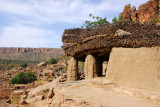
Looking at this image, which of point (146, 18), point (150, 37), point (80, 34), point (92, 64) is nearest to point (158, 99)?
point (150, 37)

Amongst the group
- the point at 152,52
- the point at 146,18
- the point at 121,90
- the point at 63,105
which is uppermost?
the point at 146,18

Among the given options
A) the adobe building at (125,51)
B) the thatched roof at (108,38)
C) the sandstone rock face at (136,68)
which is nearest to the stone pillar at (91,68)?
the adobe building at (125,51)

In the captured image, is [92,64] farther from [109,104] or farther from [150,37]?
[109,104]

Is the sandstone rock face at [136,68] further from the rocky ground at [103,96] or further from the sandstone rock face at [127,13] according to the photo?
the sandstone rock face at [127,13]

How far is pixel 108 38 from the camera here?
7703 millimetres

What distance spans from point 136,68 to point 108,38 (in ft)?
6.86

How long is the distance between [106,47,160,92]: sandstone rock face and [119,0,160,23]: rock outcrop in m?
28.0

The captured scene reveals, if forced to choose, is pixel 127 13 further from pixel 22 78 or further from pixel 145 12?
pixel 22 78

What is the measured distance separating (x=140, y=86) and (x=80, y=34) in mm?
4643

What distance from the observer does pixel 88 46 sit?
333 inches

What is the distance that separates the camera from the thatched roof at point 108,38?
260 inches

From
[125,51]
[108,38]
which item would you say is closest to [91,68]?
[108,38]

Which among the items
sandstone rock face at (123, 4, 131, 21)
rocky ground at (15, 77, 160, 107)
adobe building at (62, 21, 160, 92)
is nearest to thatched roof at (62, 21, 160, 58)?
adobe building at (62, 21, 160, 92)

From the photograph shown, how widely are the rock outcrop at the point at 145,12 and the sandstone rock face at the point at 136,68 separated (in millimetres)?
28008
